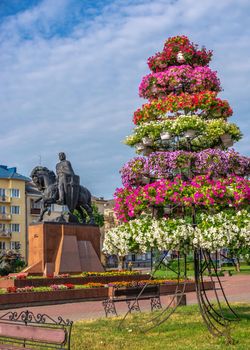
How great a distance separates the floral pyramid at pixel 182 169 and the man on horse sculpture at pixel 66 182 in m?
14.3

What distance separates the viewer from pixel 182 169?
42.9 feet

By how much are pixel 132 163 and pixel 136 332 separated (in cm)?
390

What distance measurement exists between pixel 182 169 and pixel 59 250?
1561 centimetres

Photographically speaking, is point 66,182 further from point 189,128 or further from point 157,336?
point 157,336

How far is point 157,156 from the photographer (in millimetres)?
13289

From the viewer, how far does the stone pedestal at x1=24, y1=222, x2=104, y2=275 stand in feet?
89.3

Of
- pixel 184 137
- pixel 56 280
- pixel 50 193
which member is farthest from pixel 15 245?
pixel 184 137

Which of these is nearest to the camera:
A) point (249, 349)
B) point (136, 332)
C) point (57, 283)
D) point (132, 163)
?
point (249, 349)

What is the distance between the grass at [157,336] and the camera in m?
10.9

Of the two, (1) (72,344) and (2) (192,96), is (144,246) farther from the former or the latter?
(2) (192,96)

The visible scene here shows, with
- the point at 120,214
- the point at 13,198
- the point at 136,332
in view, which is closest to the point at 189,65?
the point at 120,214

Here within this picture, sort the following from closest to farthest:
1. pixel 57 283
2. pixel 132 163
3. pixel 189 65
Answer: pixel 132 163, pixel 189 65, pixel 57 283

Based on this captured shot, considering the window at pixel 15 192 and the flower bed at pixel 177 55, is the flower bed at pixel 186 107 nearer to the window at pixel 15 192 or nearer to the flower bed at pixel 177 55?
the flower bed at pixel 177 55

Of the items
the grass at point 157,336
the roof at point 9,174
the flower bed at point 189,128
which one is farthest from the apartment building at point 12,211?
the flower bed at point 189,128
